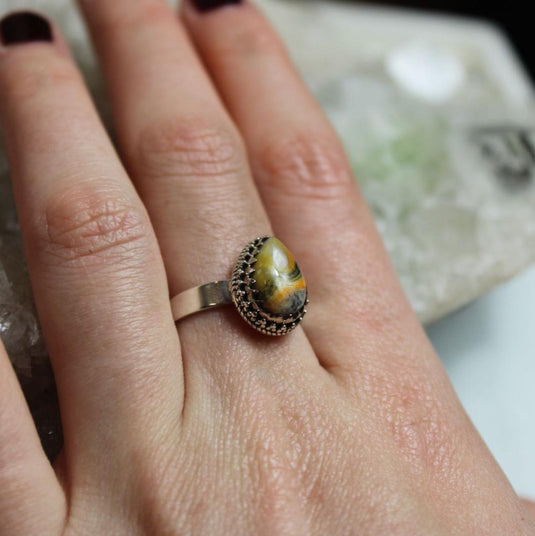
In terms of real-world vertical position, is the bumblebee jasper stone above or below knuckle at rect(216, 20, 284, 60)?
below

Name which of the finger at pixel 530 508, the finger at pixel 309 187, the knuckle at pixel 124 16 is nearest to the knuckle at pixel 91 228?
the finger at pixel 309 187

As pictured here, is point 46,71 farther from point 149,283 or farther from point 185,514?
point 185,514

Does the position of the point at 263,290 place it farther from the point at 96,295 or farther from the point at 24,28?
the point at 24,28

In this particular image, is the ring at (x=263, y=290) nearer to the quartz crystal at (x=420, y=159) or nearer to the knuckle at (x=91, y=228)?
the knuckle at (x=91, y=228)

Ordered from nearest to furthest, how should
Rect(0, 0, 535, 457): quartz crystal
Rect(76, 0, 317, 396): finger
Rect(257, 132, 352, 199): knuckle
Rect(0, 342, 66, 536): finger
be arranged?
Rect(0, 342, 66, 536): finger, Rect(76, 0, 317, 396): finger, Rect(257, 132, 352, 199): knuckle, Rect(0, 0, 535, 457): quartz crystal

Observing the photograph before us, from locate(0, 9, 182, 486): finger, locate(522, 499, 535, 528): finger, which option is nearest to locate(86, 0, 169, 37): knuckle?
locate(0, 9, 182, 486): finger

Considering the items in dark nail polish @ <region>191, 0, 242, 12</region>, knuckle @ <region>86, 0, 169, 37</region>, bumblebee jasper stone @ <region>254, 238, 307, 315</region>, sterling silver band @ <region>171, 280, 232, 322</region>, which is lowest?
sterling silver band @ <region>171, 280, 232, 322</region>

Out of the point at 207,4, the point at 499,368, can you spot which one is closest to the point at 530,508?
the point at 499,368

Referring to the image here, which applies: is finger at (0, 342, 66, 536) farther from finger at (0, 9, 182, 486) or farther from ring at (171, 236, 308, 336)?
ring at (171, 236, 308, 336)
